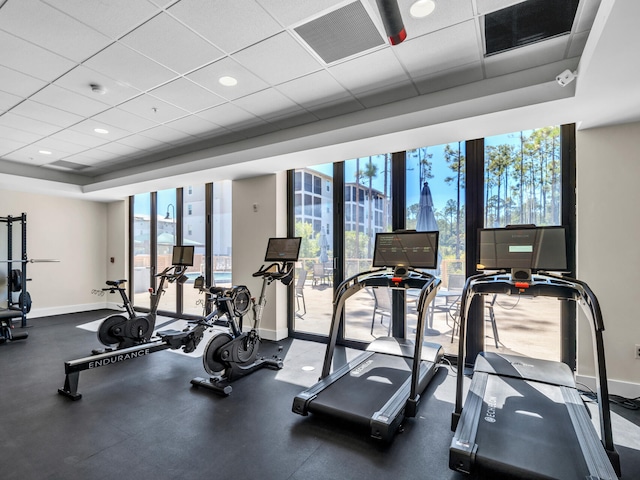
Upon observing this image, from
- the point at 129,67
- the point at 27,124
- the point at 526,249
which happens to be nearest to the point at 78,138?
the point at 27,124

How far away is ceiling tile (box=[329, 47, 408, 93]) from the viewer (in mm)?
2977

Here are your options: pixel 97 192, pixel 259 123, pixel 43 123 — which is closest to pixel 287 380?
pixel 259 123

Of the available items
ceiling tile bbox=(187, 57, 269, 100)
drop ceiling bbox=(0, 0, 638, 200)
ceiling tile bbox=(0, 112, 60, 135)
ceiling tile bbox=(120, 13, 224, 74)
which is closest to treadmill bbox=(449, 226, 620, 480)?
drop ceiling bbox=(0, 0, 638, 200)

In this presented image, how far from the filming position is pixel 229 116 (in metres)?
4.24

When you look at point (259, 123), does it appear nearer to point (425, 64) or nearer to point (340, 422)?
point (425, 64)

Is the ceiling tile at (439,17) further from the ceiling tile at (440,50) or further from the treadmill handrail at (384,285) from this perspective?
the treadmill handrail at (384,285)

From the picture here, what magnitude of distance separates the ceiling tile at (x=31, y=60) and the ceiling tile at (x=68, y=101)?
0.86 ft

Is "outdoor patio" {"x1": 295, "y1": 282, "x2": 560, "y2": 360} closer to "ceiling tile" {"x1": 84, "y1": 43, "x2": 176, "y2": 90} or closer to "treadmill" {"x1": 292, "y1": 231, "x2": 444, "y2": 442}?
"treadmill" {"x1": 292, "y1": 231, "x2": 444, "y2": 442}

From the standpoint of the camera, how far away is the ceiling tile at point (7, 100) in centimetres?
358

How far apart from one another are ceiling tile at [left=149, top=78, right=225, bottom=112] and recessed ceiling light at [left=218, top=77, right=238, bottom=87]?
279 mm

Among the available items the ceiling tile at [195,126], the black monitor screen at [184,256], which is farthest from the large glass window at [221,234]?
the ceiling tile at [195,126]

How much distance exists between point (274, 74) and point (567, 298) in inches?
125

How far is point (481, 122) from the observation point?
131 inches

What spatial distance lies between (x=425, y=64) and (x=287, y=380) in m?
3.51
